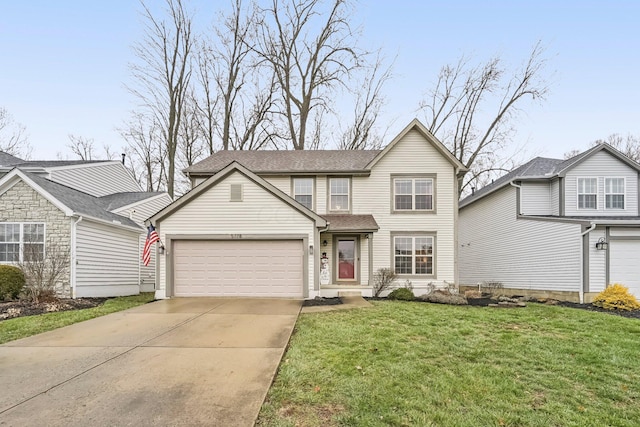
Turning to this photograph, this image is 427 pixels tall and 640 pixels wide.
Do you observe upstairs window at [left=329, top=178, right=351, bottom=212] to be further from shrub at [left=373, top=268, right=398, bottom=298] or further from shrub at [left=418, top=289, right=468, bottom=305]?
shrub at [left=418, top=289, right=468, bottom=305]

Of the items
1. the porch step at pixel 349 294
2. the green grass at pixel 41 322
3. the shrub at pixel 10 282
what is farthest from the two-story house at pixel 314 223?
the shrub at pixel 10 282

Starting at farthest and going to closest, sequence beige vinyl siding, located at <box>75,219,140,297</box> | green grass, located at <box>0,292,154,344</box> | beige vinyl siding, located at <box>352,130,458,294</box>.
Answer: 1. beige vinyl siding, located at <box>352,130,458,294</box>
2. beige vinyl siding, located at <box>75,219,140,297</box>
3. green grass, located at <box>0,292,154,344</box>

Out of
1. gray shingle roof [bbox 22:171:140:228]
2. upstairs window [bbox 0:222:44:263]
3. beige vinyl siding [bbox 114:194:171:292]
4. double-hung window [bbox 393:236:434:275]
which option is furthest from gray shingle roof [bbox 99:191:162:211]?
double-hung window [bbox 393:236:434:275]

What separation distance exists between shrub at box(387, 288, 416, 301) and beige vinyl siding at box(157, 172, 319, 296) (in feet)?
12.3

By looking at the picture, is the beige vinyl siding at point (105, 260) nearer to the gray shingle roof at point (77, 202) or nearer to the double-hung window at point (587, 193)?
the gray shingle roof at point (77, 202)

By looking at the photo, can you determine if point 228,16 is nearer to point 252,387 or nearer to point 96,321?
point 96,321

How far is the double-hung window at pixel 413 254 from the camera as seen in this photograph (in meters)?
14.3

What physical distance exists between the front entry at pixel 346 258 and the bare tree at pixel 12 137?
103 ft

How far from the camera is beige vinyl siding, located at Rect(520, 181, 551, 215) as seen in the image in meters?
15.5

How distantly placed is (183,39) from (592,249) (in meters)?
27.1

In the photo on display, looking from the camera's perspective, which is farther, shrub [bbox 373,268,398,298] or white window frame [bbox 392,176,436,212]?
white window frame [bbox 392,176,436,212]

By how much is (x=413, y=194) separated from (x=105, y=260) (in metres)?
12.9

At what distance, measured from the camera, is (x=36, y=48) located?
17.0 m

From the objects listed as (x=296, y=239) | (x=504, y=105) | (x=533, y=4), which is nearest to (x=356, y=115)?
(x=504, y=105)
